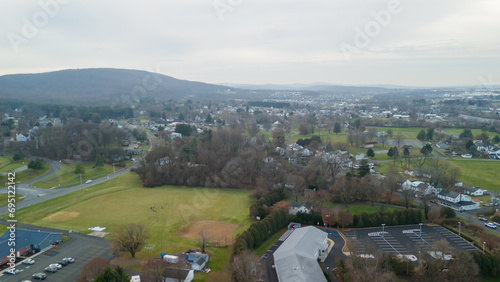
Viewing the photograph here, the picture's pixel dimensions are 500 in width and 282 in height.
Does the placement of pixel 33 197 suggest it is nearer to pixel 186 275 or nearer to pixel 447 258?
pixel 186 275

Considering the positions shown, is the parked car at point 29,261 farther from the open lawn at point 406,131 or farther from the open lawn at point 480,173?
the open lawn at point 406,131

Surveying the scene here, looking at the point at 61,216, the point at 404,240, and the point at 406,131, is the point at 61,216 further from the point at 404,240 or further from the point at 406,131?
the point at 406,131

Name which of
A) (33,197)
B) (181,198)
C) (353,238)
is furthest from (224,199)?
(33,197)

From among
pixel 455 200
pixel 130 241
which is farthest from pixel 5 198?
pixel 455 200

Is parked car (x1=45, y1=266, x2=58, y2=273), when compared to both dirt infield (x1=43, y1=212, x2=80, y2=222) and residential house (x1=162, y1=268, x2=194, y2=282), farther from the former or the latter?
dirt infield (x1=43, y1=212, x2=80, y2=222)

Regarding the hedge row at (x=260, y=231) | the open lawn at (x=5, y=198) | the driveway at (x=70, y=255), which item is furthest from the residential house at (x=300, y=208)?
the open lawn at (x=5, y=198)

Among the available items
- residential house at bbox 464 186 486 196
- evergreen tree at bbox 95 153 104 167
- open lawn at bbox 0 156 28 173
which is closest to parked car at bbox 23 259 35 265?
evergreen tree at bbox 95 153 104 167
